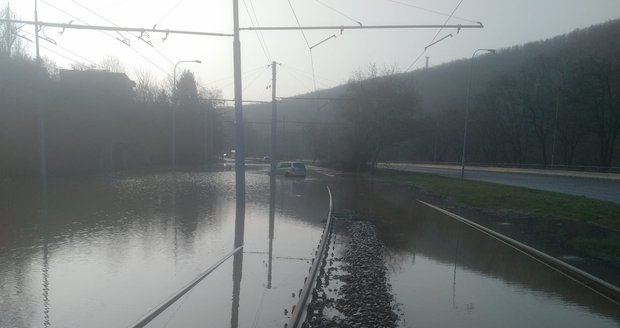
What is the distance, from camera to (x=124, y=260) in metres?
10.0

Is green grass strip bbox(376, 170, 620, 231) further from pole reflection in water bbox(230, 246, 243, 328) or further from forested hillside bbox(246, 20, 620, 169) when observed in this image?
forested hillside bbox(246, 20, 620, 169)

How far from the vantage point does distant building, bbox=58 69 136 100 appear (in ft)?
141

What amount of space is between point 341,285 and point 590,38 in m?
63.9

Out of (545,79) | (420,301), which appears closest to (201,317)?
(420,301)

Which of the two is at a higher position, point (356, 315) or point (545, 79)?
point (545, 79)

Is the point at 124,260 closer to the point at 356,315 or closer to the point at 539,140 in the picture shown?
the point at 356,315

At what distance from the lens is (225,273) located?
9266 millimetres

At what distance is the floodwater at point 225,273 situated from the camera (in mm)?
6852

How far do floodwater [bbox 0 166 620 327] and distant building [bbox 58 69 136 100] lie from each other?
27.7 meters

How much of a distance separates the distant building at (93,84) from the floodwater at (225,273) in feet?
90.8

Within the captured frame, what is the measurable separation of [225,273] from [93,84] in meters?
40.9

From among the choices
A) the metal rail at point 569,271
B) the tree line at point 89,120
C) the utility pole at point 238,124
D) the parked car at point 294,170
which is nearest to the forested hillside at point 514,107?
the parked car at point 294,170

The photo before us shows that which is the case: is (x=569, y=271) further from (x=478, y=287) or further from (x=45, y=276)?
(x=45, y=276)

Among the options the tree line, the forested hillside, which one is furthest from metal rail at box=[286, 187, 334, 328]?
the forested hillside
